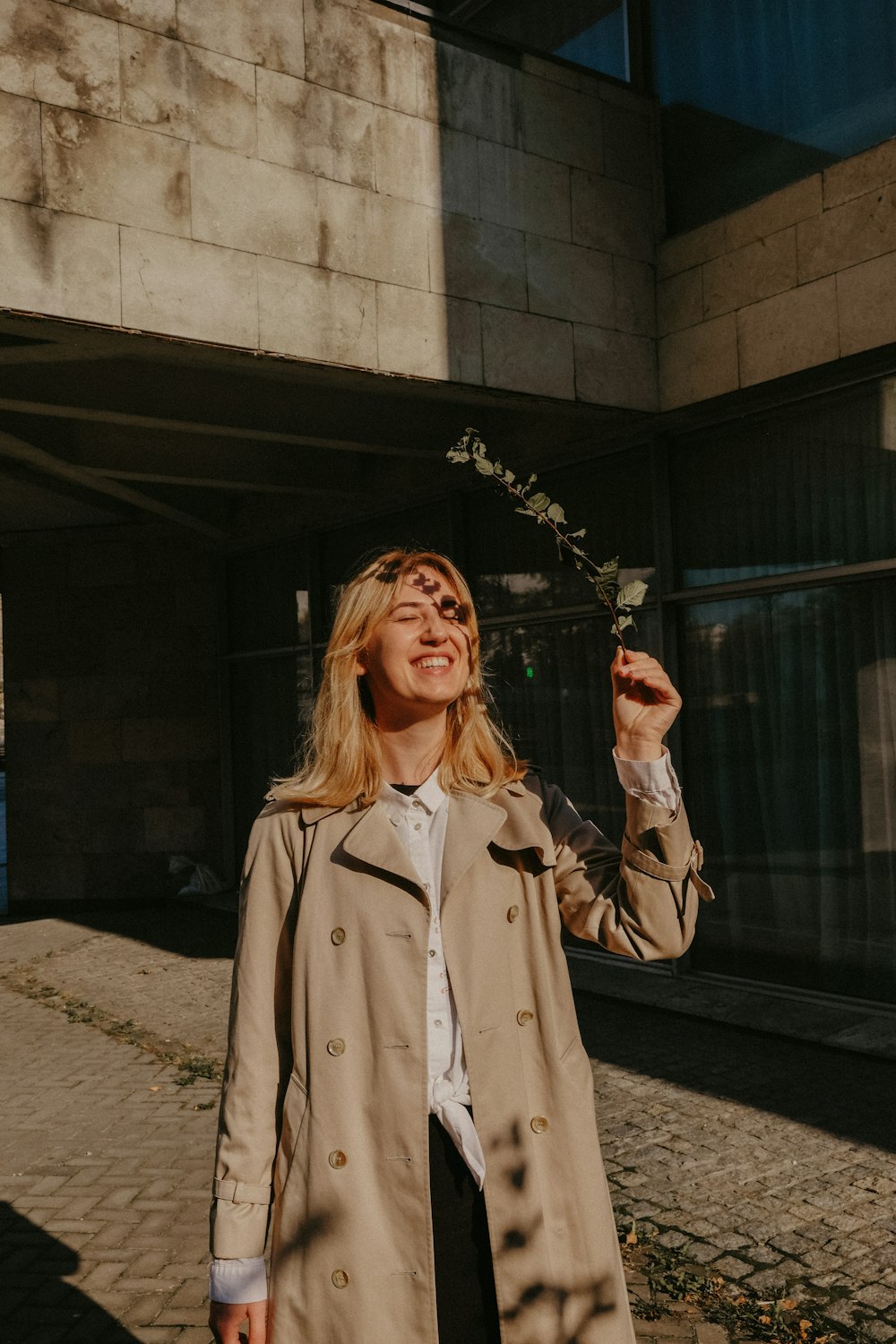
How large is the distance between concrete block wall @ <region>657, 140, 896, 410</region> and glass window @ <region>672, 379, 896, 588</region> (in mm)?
403

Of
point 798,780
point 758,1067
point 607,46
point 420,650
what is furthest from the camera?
point 607,46

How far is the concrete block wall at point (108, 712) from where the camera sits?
1387 centimetres

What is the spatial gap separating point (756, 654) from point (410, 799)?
6323 mm

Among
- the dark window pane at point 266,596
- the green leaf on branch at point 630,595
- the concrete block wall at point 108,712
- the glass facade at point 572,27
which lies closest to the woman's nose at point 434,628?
the green leaf on branch at point 630,595

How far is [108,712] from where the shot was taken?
13953 millimetres

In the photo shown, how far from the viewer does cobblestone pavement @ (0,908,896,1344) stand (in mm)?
4328

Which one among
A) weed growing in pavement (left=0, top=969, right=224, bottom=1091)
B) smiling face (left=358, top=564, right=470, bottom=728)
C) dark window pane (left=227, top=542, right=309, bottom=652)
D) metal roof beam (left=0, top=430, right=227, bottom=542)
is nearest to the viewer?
smiling face (left=358, top=564, right=470, bottom=728)

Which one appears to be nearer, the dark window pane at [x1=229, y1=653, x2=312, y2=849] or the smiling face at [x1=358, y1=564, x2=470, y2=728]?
the smiling face at [x1=358, y1=564, x2=470, y2=728]

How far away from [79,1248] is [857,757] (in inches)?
204

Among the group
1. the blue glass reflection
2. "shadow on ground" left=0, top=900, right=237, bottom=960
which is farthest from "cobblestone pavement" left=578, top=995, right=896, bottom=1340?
the blue glass reflection

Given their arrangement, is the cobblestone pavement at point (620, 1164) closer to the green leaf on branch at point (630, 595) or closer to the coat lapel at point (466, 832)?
the coat lapel at point (466, 832)

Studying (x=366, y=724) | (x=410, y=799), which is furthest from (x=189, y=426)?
(x=410, y=799)

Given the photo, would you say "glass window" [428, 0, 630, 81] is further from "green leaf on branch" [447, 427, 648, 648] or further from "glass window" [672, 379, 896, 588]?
"green leaf on branch" [447, 427, 648, 648]

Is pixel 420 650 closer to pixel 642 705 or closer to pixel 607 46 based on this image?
pixel 642 705
